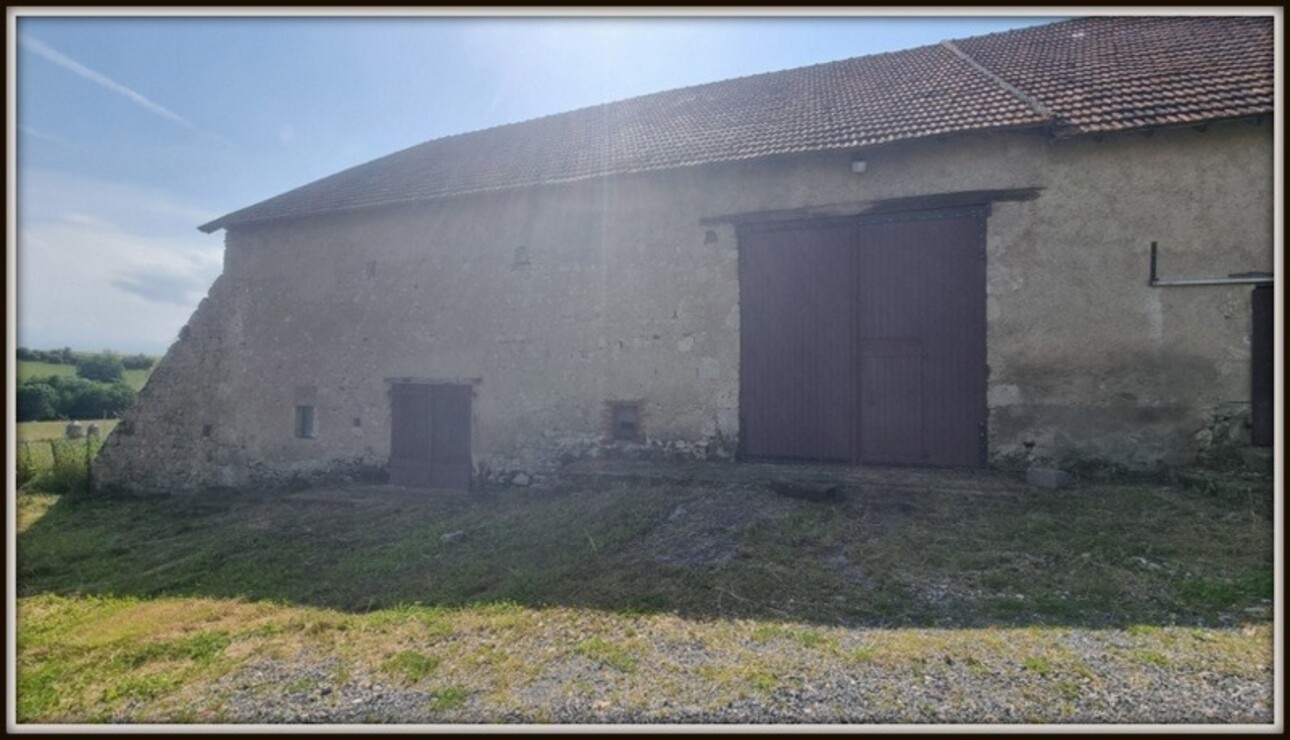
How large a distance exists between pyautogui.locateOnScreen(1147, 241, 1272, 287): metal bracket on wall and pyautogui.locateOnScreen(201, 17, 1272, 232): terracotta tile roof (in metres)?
1.73

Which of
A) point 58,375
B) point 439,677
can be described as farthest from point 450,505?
point 58,375

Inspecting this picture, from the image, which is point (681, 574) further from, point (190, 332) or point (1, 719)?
point (190, 332)

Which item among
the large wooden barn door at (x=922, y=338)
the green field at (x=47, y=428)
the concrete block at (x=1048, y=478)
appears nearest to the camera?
the concrete block at (x=1048, y=478)

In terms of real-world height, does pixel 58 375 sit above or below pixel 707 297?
below

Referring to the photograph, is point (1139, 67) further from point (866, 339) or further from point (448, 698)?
point (448, 698)

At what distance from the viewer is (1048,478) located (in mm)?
7098

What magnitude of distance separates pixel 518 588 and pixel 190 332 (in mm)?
10869

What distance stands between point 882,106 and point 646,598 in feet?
26.2

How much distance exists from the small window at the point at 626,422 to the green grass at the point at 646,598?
147 centimetres

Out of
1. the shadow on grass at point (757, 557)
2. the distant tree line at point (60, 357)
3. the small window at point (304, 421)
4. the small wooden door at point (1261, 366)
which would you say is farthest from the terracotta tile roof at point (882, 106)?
the distant tree line at point (60, 357)

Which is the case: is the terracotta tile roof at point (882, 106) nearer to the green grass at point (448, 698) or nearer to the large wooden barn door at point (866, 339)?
the large wooden barn door at point (866, 339)

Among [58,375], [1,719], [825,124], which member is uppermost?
[825,124]

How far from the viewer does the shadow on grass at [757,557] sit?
473 cm

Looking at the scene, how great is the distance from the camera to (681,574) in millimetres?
5465
